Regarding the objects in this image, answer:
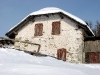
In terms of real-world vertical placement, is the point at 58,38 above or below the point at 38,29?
below

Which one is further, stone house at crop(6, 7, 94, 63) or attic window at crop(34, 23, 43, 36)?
attic window at crop(34, 23, 43, 36)

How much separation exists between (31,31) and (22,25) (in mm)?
1221

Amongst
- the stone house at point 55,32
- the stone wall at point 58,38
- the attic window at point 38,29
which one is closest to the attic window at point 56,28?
the stone house at point 55,32

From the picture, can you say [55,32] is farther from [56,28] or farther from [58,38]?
[58,38]

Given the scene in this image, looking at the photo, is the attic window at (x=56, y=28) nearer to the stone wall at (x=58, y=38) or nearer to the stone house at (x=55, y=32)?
the stone house at (x=55, y=32)

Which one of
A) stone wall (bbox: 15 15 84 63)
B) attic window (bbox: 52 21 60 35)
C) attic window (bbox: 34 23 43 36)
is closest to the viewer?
stone wall (bbox: 15 15 84 63)

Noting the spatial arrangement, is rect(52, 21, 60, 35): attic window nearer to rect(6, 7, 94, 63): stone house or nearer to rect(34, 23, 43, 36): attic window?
rect(6, 7, 94, 63): stone house

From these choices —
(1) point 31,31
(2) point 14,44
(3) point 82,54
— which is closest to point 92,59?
(3) point 82,54

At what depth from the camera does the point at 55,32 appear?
1856 cm

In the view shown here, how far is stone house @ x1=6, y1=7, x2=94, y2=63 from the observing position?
17.6m

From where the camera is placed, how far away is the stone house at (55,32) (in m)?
17.6

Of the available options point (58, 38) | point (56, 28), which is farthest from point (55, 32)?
point (58, 38)

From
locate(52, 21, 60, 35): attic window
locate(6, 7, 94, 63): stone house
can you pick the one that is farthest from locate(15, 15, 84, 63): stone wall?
locate(52, 21, 60, 35): attic window

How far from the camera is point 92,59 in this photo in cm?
1767
